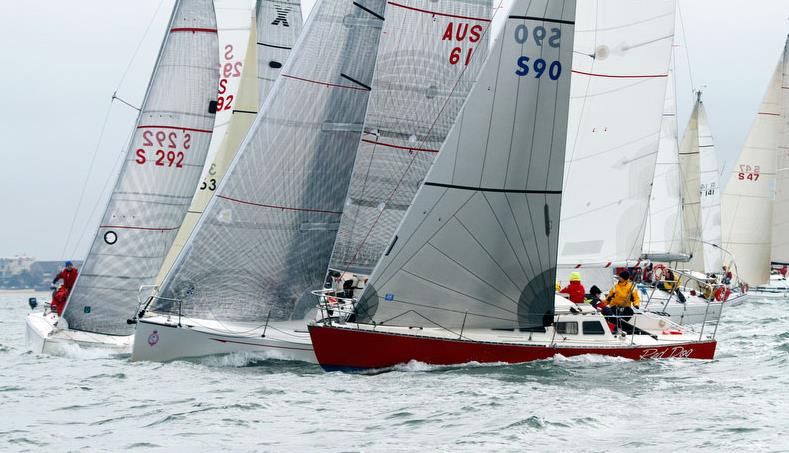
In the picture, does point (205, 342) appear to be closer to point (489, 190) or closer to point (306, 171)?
point (306, 171)

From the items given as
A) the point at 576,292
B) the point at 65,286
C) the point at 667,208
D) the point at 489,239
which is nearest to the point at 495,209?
the point at 489,239

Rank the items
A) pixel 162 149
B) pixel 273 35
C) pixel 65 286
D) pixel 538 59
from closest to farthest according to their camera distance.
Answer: pixel 538 59, pixel 162 149, pixel 65 286, pixel 273 35

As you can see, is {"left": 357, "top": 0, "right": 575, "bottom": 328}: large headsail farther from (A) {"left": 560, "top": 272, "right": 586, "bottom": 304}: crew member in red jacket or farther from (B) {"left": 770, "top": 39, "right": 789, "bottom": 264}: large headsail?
(B) {"left": 770, "top": 39, "right": 789, "bottom": 264}: large headsail

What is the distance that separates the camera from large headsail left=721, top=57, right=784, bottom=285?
42719mm

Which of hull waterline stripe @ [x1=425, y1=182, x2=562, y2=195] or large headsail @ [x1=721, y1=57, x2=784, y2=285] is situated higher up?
large headsail @ [x1=721, y1=57, x2=784, y2=285]

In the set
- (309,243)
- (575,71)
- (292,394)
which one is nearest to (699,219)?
(575,71)

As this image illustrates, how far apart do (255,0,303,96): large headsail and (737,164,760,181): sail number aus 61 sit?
2619 cm

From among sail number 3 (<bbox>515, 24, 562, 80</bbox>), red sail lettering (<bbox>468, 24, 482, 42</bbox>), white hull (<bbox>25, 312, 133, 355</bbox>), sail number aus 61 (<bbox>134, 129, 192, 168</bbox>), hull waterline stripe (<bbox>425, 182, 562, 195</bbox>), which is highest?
red sail lettering (<bbox>468, 24, 482, 42</bbox>)

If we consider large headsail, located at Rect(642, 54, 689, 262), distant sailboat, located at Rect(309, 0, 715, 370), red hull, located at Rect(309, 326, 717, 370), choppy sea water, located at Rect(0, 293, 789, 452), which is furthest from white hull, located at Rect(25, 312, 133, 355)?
large headsail, located at Rect(642, 54, 689, 262)

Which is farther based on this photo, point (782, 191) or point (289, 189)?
point (782, 191)

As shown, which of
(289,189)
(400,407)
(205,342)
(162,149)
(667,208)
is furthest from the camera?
(667,208)

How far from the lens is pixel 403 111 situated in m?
18.0

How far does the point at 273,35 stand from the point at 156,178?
401 centimetres

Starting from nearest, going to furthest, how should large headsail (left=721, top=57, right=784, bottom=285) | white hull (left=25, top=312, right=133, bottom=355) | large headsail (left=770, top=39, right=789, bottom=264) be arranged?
white hull (left=25, top=312, right=133, bottom=355), large headsail (left=770, top=39, right=789, bottom=264), large headsail (left=721, top=57, right=784, bottom=285)
